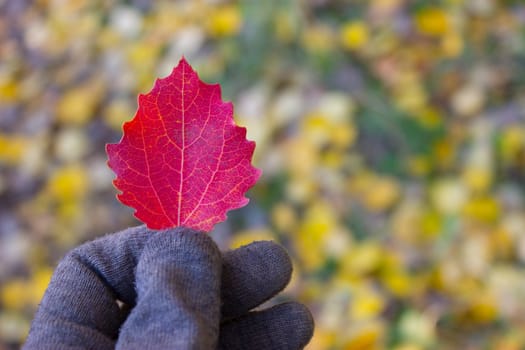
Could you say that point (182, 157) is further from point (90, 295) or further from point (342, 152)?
point (342, 152)

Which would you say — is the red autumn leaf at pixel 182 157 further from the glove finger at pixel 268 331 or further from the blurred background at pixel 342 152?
the blurred background at pixel 342 152

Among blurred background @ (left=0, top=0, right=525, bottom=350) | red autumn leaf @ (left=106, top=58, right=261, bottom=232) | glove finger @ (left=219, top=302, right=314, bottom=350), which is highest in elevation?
blurred background @ (left=0, top=0, right=525, bottom=350)

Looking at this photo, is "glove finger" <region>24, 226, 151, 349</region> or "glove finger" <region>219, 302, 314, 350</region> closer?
"glove finger" <region>24, 226, 151, 349</region>

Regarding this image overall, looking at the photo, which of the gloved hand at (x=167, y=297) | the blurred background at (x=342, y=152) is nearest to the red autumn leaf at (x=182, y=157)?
the gloved hand at (x=167, y=297)

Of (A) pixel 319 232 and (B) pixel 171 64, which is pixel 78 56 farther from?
(A) pixel 319 232

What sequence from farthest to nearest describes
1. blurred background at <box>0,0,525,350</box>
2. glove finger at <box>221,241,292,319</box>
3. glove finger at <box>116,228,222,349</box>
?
blurred background at <box>0,0,525,350</box> < glove finger at <box>221,241,292,319</box> < glove finger at <box>116,228,222,349</box>

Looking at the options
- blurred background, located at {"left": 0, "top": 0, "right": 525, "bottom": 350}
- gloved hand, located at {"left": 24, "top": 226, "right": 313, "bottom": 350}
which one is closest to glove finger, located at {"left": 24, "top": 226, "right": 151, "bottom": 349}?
gloved hand, located at {"left": 24, "top": 226, "right": 313, "bottom": 350}

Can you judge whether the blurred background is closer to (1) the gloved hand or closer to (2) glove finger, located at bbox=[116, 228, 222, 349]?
(1) the gloved hand

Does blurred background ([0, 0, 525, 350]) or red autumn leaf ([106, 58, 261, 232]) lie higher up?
blurred background ([0, 0, 525, 350])
